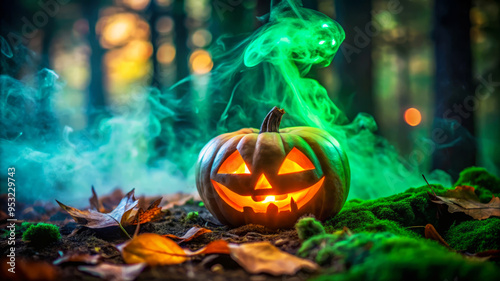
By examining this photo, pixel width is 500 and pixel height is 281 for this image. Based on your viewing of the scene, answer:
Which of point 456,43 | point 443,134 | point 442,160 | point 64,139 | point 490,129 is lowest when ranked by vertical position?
point 490,129

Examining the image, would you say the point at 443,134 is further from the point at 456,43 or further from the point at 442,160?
the point at 456,43

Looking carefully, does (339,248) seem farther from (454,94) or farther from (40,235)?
(454,94)

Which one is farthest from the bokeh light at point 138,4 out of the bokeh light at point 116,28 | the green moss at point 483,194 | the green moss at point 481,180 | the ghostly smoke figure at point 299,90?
the green moss at point 483,194

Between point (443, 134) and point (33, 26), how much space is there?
10.2 m

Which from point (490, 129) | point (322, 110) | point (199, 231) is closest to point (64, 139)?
point (199, 231)

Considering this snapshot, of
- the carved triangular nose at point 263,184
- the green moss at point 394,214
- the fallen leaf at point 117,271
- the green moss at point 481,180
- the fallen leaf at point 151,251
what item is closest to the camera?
the fallen leaf at point 117,271

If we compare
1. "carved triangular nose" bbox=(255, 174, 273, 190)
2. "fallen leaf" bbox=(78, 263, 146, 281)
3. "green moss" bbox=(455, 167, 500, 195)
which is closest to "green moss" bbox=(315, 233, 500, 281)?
"fallen leaf" bbox=(78, 263, 146, 281)

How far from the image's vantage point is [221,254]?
1.90 meters

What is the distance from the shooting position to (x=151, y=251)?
1756mm

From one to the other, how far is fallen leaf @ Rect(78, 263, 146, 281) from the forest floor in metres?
0.01

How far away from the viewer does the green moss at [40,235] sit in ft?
7.52

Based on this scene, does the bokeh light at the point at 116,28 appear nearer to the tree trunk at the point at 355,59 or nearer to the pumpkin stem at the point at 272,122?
the tree trunk at the point at 355,59

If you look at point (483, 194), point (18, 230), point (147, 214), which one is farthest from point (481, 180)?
point (18, 230)

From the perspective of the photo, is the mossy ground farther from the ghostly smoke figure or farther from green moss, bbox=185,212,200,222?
the ghostly smoke figure
